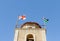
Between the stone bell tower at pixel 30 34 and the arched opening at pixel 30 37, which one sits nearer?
the stone bell tower at pixel 30 34

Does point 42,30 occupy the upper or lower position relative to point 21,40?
upper

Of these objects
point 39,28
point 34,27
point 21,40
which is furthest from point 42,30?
point 21,40

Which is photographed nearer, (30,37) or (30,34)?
(30,34)

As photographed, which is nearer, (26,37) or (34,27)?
(26,37)

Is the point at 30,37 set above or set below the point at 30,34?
below

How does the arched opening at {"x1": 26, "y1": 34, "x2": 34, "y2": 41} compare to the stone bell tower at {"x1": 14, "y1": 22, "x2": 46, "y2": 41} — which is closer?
the stone bell tower at {"x1": 14, "y1": 22, "x2": 46, "y2": 41}

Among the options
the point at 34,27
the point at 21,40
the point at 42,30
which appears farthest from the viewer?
the point at 34,27

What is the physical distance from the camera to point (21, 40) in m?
19.4

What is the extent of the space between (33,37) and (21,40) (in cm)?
170

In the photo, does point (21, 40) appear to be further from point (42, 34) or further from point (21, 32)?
point (42, 34)

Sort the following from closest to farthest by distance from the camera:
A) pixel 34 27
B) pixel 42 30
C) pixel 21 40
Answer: pixel 21 40 → pixel 42 30 → pixel 34 27

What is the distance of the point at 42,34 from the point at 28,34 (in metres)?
1.87

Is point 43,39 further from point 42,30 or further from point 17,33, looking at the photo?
point 17,33

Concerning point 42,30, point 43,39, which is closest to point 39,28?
point 42,30
